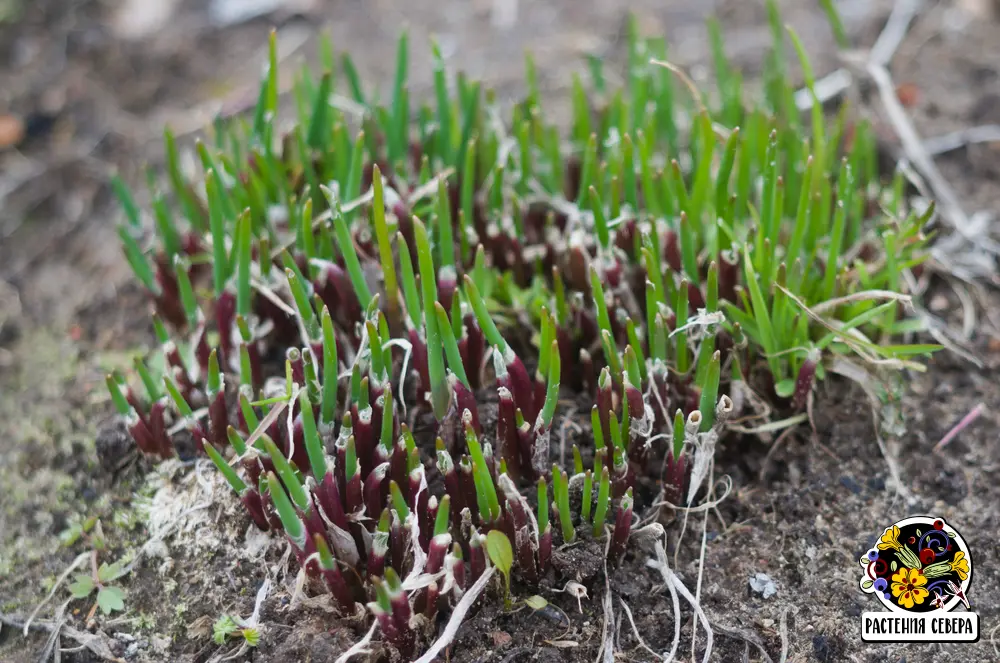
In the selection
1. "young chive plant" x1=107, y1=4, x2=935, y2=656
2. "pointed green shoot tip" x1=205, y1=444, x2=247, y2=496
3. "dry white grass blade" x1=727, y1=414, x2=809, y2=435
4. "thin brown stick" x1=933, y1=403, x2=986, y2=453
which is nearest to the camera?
"pointed green shoot tip" x1=205, y1=444, x2=247, y2=496

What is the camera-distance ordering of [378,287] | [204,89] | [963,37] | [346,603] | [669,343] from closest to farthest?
1. [346,603]
2. [669,343]
3. [378,287]
4. [963,37]
5. [204,89]

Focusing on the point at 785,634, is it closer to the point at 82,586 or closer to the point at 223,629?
the point at 223,629

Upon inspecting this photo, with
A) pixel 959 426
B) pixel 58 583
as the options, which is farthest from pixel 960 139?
pixel 58 583

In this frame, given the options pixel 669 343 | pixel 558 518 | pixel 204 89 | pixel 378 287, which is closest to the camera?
pixel 558 518

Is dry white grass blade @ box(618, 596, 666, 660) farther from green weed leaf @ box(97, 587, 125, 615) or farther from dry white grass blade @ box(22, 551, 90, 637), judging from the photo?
dry white grass blade @ box(22, 551, 90, 637)

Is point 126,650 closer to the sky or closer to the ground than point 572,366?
closer to the ground

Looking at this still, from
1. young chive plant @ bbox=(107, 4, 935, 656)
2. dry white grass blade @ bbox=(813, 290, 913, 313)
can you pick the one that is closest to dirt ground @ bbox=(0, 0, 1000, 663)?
young chive plant @ bbox=(107, 4, 935, 656)

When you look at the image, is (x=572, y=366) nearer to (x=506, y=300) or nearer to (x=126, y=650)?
(x=506, y=300)

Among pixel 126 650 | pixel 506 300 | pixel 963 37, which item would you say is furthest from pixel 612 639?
pixel 963 37
